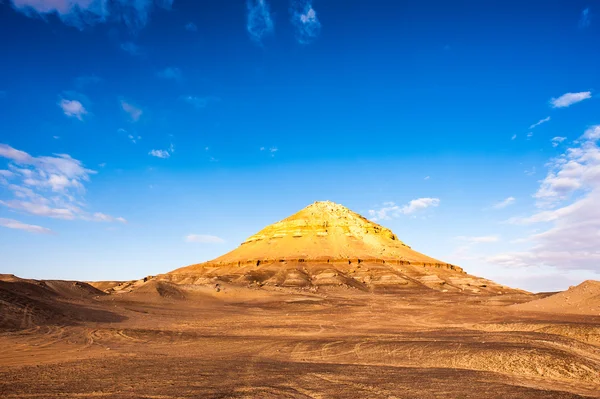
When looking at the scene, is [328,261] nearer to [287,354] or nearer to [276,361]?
[287,354]

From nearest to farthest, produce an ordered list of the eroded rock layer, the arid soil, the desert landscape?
the arid soil < the desert landscape < the eroded rock layer

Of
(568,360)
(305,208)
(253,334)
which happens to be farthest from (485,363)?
(305,208)

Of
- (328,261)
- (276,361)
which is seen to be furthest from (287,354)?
(328,261)

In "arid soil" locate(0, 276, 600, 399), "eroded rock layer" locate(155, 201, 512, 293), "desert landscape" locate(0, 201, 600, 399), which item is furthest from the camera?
"eroded rock layer" locate(155, 201, 512, 293)

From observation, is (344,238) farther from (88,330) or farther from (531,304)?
(88,330)

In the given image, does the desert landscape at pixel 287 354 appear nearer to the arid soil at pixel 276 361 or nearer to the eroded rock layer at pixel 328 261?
the arid soil at pixel 276 361

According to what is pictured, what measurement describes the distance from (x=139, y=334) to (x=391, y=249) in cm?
10147

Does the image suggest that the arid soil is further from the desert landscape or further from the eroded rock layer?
the eroded rock layer

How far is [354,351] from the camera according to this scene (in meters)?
17.6

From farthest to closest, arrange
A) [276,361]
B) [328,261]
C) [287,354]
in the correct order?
[328,261]
[287,354]
[276,361]

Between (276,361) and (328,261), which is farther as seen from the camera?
(328,261)

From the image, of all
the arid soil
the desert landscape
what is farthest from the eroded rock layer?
the arid soil

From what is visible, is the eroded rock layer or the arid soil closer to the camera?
the arid soil

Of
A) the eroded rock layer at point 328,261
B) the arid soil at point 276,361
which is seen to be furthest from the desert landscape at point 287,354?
the eroded rock layer at point 328,261
